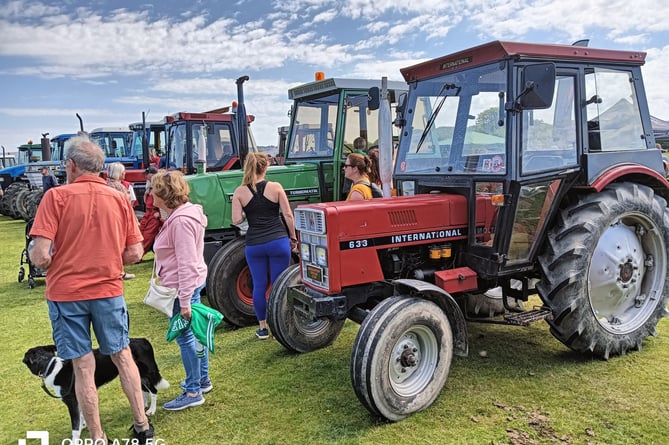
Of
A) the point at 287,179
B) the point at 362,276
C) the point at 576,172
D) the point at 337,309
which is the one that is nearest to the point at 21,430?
the point at 337,309

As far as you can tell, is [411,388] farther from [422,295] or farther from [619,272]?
[619,272]

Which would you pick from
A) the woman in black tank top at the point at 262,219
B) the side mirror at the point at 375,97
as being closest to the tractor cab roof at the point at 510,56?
the side mirror at the point at 375,97

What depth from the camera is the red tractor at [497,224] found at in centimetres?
359

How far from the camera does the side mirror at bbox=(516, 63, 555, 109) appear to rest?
354 centimetres

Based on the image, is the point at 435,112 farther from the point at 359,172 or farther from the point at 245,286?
the point at 245,286

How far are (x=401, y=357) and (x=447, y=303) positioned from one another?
1.66 feet

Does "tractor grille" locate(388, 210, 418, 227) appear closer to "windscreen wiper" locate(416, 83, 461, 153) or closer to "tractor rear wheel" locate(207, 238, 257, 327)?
"windscreen wiper" locate(416, 83, 461, 153)

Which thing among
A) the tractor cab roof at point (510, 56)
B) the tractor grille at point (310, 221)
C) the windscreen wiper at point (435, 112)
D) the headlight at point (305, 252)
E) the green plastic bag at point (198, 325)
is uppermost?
the tractor cab roof at point (510, 56)

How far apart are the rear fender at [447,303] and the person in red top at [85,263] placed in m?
1.78

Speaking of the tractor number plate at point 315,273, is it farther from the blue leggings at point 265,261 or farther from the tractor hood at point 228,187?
the tractor hood at point 228,187

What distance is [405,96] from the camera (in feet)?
15.3

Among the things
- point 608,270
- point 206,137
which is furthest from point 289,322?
point 206,137

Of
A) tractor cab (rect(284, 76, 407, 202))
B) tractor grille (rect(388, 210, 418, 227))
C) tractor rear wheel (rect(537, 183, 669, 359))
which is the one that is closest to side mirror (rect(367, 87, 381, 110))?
tractor cab (rect(284, 76, 407, 202))

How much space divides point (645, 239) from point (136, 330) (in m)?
4.87
